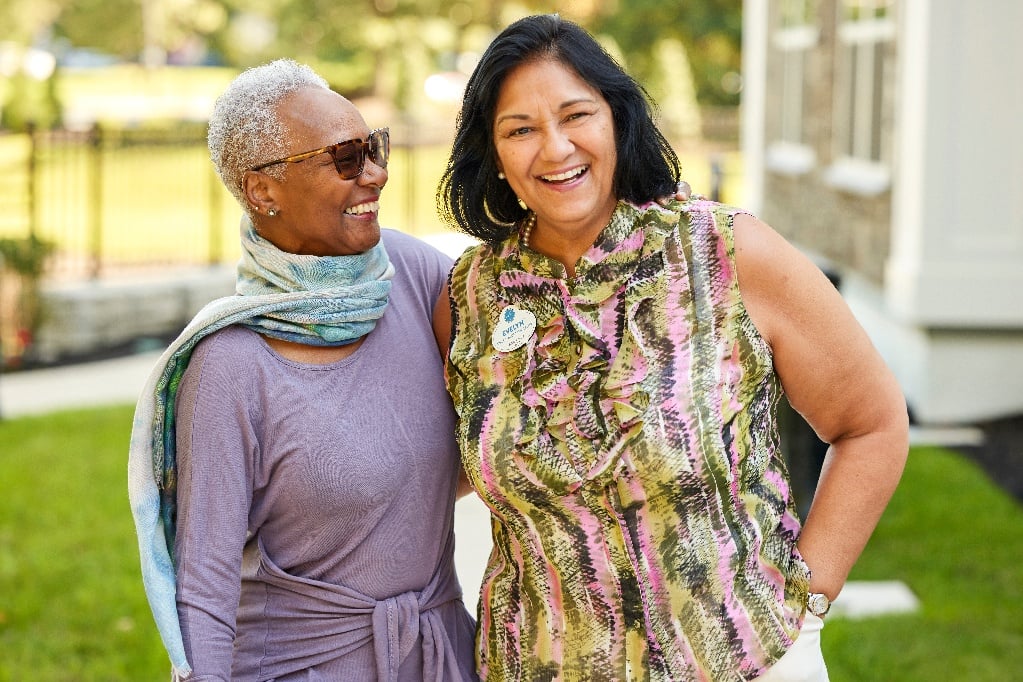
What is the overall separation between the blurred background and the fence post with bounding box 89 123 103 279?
0.11 ft

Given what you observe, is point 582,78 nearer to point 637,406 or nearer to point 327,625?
point 637,406

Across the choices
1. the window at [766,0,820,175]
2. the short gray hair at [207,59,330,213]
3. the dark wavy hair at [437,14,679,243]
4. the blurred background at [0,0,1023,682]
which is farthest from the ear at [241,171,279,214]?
the window at [766,0,820,175]

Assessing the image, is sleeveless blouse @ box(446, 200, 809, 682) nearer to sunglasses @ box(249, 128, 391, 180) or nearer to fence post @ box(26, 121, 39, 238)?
sunglasses @ box(249, 128, 391, 180)

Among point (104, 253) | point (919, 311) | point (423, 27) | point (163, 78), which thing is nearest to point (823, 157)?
point (919, 311)

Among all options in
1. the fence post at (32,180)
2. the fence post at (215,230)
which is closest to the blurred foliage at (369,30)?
the fence post at (215,230)

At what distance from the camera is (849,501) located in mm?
2635

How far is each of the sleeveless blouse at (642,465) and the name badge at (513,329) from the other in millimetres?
14

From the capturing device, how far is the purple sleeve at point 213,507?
7.92 feet

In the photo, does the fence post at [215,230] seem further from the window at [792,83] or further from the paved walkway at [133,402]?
the window at [792,83]

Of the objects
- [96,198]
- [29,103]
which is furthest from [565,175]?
[29,103]

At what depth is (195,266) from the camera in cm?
1362

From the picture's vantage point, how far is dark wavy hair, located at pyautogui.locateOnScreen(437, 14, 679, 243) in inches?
98.7

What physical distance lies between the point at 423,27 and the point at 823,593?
43063 mm

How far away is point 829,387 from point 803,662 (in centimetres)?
53
